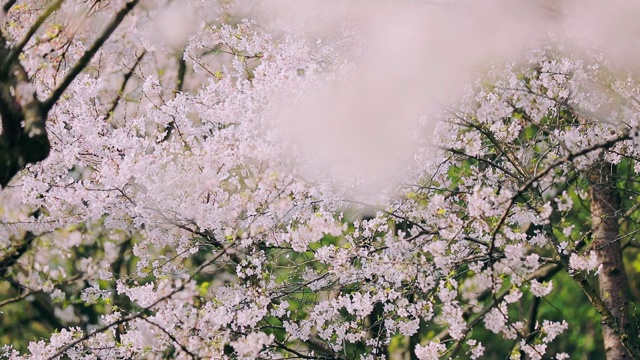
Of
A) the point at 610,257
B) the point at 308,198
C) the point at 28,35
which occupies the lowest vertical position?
the point at 28,35

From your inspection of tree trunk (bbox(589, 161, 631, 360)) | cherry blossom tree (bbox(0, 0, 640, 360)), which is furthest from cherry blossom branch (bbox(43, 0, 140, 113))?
tree trunk (bbox(589, 161, 631, 360))

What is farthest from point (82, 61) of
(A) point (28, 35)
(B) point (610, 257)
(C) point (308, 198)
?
(B) point (610, 257)

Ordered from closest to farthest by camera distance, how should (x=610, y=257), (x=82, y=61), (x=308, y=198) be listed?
(x=82, y=61) → (x=308, y=198) → (x=610, y=257)

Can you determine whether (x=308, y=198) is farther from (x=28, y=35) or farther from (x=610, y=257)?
(x=610, y=257)

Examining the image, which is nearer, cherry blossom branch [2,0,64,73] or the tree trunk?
cherry blossom branch [2,0,64,73]

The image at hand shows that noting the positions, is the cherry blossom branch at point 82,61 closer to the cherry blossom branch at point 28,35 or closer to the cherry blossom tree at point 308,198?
the cherry blossom branch at point 28,35

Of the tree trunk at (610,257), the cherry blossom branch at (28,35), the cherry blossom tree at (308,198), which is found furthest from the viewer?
the tree trunk at (610,257)

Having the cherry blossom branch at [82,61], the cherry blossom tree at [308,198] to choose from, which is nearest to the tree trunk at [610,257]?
the cherry blossom tree at [308,198]

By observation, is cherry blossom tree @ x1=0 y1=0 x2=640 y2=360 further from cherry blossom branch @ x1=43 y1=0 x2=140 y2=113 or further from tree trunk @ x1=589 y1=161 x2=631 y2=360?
cherry blossom branch @ x1=43 y1=0 x2=140 y2=113

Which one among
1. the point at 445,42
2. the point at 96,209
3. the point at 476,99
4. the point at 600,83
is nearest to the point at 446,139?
the point at 476,99

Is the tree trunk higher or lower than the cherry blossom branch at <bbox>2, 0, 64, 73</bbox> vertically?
higher

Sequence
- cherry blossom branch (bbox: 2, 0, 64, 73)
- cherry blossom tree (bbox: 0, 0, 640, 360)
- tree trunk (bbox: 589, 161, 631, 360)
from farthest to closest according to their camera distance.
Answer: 1. tree trunk (bbox: 589, 161, 631, 360)
2. cherry blossom tree (bbox: 0, 0, 640, 360)
3. cherry blossom branch (bbox: 2, 0, 64, 73)

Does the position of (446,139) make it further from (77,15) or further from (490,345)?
(490,345)

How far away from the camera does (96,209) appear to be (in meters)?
6.78
